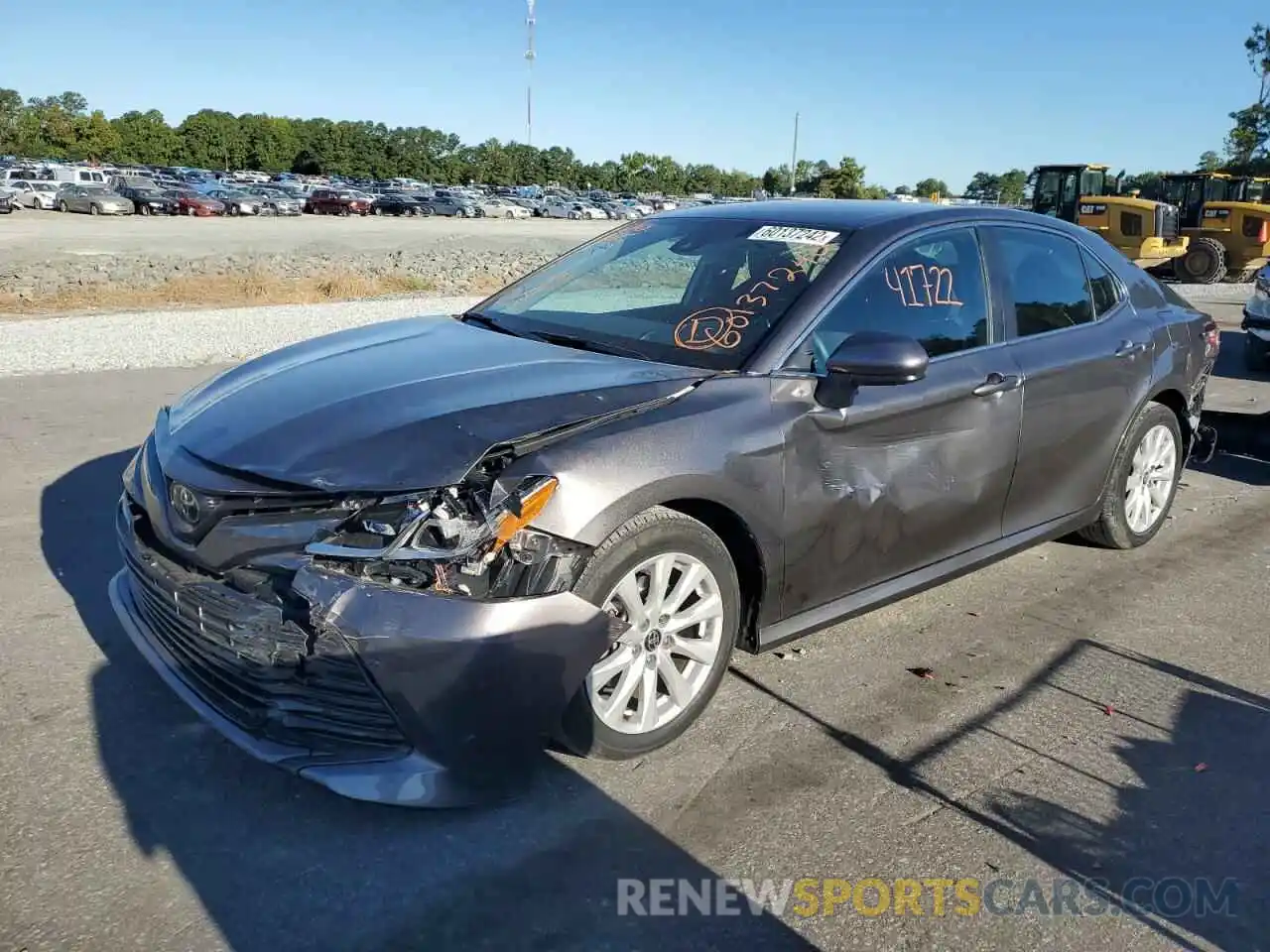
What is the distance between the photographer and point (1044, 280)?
15.5ft

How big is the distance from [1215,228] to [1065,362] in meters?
24.1

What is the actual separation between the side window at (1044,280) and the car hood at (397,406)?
5.91 feet

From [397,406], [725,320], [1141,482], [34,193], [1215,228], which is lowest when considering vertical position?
[1141,482]

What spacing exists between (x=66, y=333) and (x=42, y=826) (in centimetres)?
1077

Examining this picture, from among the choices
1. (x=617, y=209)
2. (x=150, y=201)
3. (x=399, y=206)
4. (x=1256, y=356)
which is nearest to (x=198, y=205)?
(x=150, y=201)

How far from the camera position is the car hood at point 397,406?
2977 mm

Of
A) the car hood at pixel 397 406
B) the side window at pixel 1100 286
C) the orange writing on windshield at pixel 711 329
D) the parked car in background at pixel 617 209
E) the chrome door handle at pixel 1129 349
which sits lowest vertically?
the car hood at pixel 397 406

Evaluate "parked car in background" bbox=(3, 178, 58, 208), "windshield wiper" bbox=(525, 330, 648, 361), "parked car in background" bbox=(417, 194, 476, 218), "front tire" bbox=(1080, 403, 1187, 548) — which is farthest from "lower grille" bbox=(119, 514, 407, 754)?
"parked car in background" bbox=(417, 194, 476, 218)

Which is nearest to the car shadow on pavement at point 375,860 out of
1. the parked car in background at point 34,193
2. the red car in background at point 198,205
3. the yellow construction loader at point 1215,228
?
the yellow construction loader at point 1215,228

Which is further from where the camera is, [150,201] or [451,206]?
[451,206]

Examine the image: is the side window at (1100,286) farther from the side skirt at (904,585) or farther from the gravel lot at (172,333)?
the gravel lot at (172,333)

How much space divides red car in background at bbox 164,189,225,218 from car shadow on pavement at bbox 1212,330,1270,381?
48.9 meters

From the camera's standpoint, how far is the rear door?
176 inches

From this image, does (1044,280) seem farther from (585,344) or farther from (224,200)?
(224,200)
